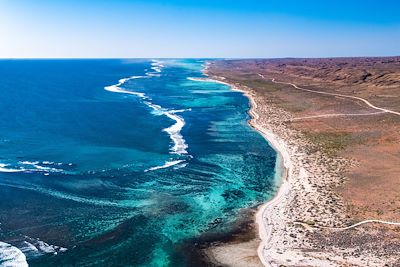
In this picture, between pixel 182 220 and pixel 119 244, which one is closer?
pixel 119 244

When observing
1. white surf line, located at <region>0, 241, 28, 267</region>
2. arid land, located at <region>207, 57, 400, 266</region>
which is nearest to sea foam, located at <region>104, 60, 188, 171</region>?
arid land, located at <region>207, 57, 400, 266</region>

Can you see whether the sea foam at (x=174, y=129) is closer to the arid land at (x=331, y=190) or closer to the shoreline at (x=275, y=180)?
the shoreline at (x=275, y=180)

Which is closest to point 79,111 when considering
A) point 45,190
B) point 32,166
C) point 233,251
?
point 32,166

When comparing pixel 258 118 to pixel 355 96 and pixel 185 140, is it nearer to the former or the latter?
pixel 185 140

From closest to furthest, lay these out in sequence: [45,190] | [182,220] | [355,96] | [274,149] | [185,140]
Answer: [182,220] < [45,190] < [274,149] < [185,140] < [355,96]

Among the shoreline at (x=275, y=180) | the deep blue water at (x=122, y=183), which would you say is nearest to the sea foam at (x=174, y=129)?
the deep blue water at (x=122, y=183)

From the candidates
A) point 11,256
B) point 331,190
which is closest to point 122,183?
point 11,256
